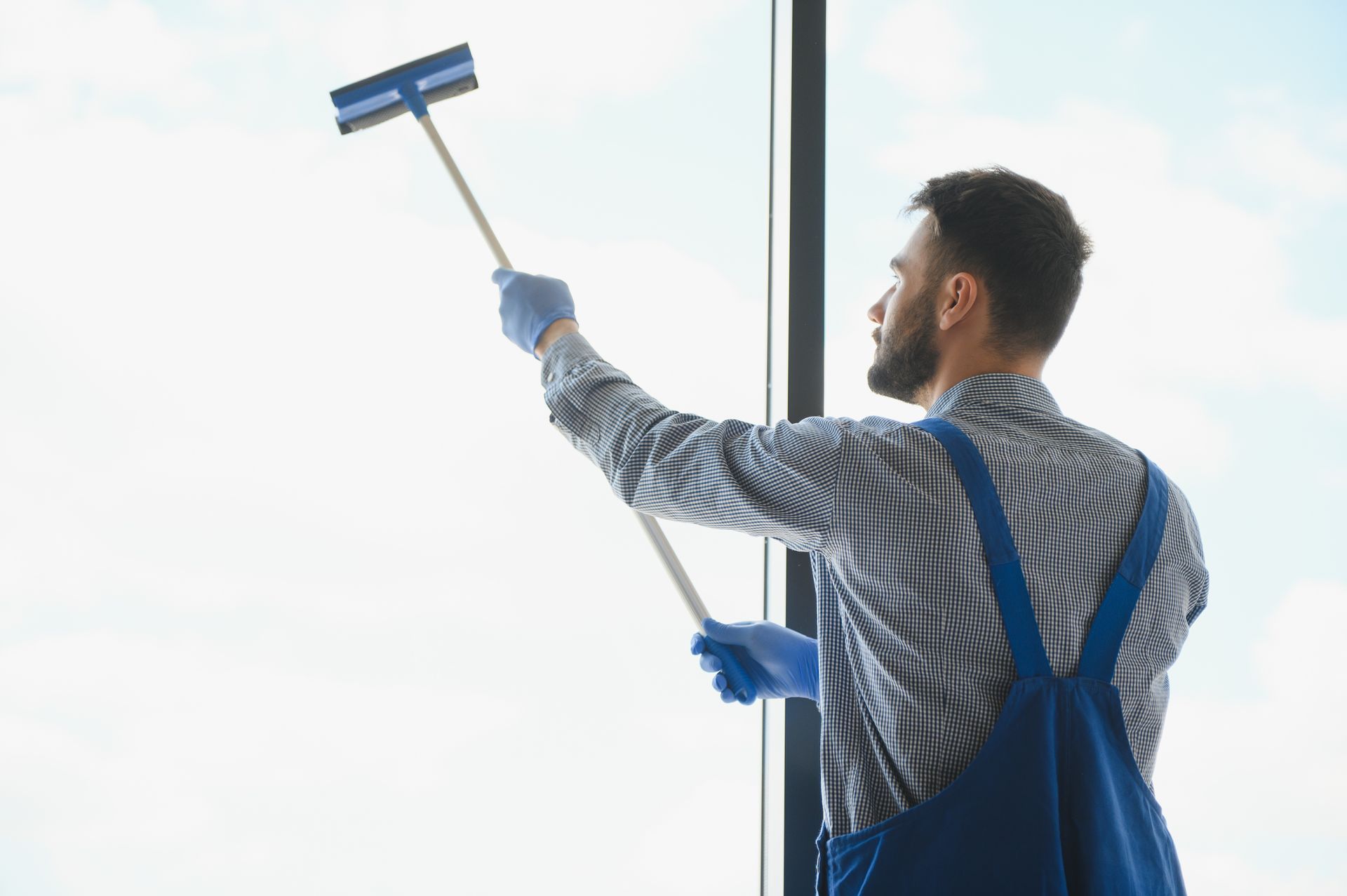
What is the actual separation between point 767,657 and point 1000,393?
0.39 meters

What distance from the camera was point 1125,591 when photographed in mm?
807

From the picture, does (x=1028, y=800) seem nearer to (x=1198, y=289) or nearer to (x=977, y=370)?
(x=977, y=370)

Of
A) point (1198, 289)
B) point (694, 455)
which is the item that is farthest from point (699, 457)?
point (1198, 289)

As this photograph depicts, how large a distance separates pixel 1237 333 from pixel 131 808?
62.8 inches

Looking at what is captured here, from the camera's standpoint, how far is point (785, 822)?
1.16 meters

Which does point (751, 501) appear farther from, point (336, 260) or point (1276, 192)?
point (1276, 192)

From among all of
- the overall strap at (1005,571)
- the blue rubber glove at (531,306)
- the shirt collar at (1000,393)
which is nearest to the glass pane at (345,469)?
the blue rubber glove at (531,306)

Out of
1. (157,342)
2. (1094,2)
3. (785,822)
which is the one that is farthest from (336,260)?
(1094,2)

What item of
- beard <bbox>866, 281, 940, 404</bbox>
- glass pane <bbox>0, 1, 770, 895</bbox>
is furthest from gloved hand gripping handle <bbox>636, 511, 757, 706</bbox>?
beard <bbox>866, 281, 940, 404</bbox>

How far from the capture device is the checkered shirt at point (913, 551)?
763 millimetres

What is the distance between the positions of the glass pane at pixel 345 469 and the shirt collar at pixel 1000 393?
0.44 metres

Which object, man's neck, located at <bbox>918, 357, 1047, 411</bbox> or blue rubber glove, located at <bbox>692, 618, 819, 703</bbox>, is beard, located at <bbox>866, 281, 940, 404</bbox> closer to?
man's neck, located at <bbox>918, 357, 1047, 411</bbox>

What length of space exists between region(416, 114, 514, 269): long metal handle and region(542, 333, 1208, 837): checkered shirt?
297mm

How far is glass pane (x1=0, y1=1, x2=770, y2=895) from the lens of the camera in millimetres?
1041
